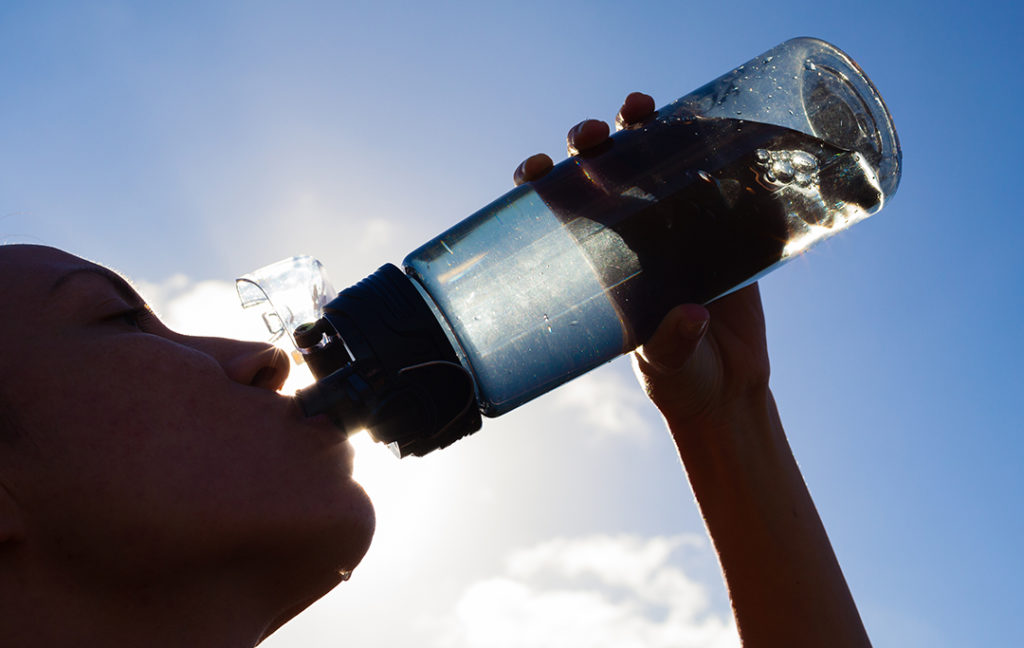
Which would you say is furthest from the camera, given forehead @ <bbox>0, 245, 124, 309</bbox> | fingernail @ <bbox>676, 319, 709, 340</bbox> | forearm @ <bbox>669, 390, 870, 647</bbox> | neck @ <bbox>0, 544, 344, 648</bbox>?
forearm @ <bbox>669, 390, 870, 647</bbox>

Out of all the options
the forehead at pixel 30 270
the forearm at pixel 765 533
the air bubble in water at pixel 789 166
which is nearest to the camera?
the forehead at pixel 30 270

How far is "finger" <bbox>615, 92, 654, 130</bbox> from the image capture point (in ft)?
5.17

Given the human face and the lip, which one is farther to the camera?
the lip

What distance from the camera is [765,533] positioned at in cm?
167

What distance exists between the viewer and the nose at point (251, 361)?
1.23 meters

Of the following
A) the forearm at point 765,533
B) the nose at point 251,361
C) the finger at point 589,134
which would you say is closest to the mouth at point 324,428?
the nose at point 251,361

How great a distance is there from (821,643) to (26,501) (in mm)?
1607

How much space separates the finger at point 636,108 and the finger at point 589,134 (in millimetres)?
115

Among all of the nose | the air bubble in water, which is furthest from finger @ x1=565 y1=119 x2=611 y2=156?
the nose

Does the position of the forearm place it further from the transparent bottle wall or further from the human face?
the human face

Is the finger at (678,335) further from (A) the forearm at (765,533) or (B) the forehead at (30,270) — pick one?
(B) the forehead at (30,270)

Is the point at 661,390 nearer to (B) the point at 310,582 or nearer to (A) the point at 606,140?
(A) the point at 606,140

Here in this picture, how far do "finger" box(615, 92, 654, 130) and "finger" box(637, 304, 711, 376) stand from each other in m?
0.53

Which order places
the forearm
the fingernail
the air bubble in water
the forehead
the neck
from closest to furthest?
the neck → the forehead → the fingernail → the air bubble in water → the forearm
